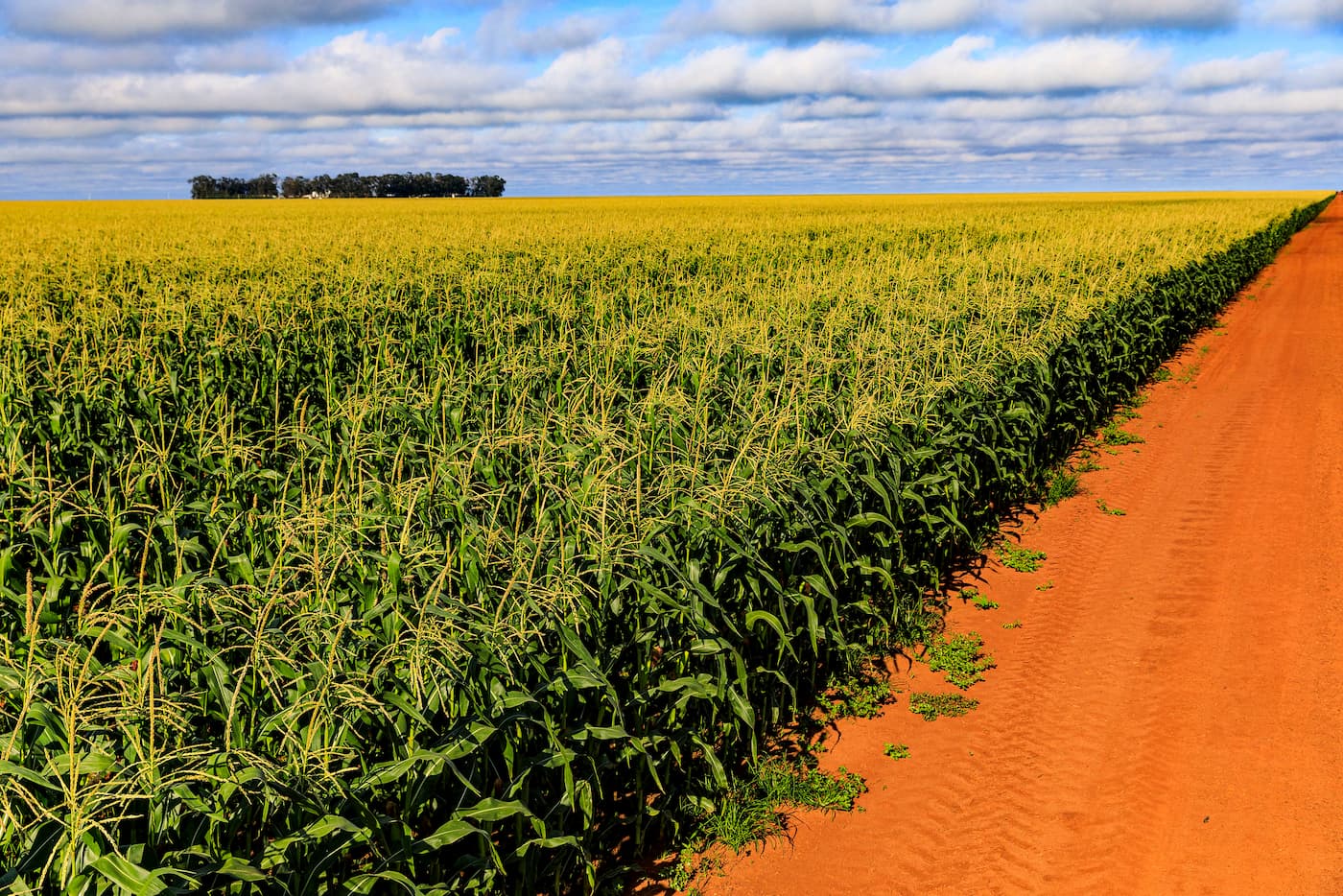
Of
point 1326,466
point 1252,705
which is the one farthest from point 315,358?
point 1326,466

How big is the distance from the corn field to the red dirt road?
0.66m

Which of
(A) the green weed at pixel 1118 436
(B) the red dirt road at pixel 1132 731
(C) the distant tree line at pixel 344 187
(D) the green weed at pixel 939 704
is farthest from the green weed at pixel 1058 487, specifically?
(C) the distant tree line at pixel 344 187

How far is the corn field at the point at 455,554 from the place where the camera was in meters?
2.57

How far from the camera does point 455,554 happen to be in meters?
4.11

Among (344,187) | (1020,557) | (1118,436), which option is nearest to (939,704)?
(1020,557)

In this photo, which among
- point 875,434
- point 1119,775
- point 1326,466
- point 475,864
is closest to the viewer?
point 475,864

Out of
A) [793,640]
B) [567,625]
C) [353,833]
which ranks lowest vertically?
[793,640]

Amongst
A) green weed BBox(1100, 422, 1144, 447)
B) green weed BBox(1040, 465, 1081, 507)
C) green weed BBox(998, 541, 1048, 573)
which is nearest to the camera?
green weed BBox(998, 541, 1048, 573)

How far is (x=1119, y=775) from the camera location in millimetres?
4414

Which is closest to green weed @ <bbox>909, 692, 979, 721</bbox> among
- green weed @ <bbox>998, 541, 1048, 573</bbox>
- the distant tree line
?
green weed @ <bbox>998, 541, 1048, 573</bbox>

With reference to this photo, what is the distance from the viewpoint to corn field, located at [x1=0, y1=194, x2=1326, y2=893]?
101 inches

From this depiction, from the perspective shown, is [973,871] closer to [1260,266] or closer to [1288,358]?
[1288,358]

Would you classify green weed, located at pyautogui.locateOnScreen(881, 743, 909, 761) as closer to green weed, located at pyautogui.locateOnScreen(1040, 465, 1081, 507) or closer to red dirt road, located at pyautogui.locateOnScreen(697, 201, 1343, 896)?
red dirt road, located at pyautogui.locateOnScreen(697, 201, 1343, 896)

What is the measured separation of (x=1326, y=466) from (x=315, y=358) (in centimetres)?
1125
